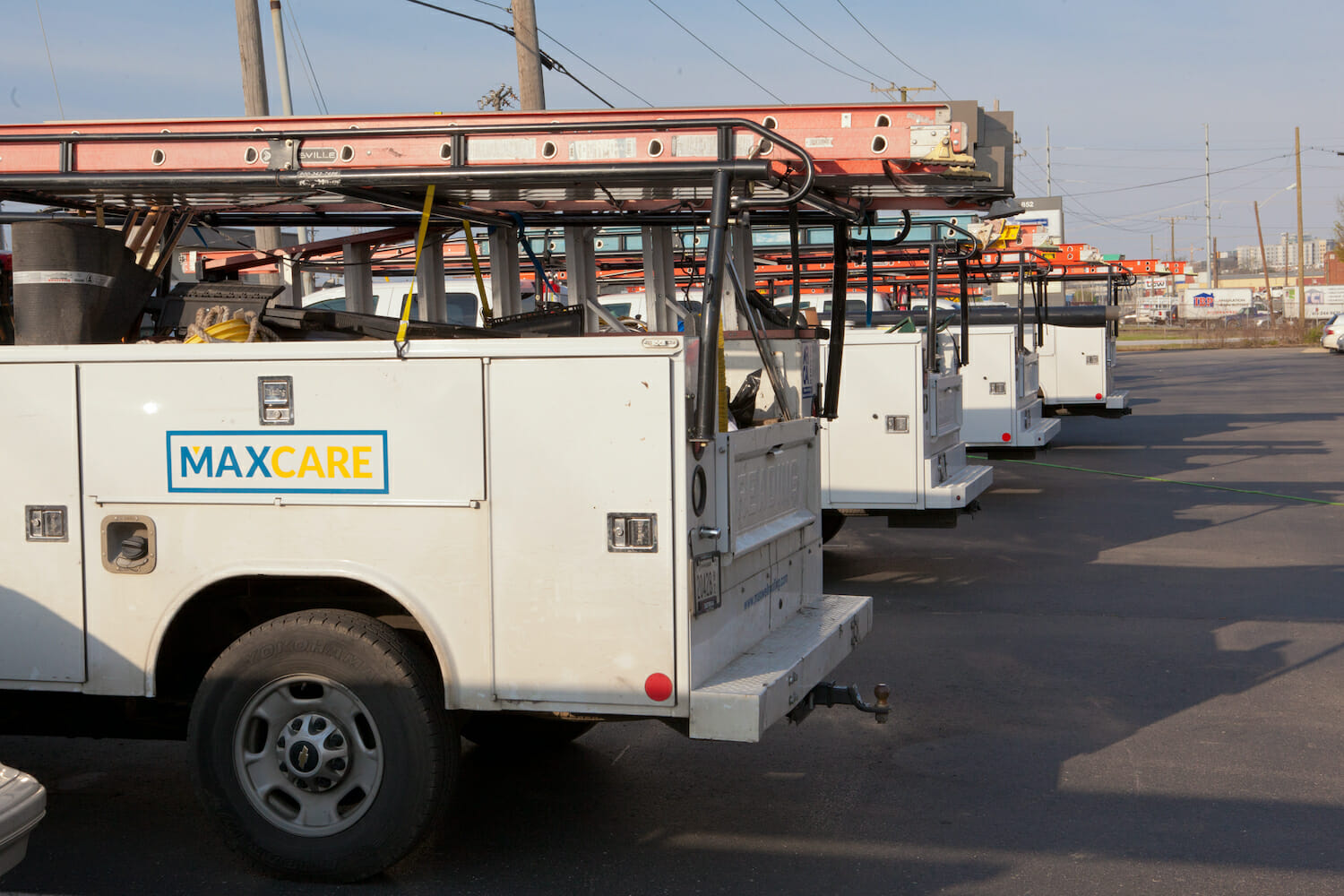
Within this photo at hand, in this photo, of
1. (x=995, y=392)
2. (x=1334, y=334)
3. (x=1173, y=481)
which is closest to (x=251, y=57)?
(x=995, y=392)

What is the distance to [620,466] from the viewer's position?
13.6 ft

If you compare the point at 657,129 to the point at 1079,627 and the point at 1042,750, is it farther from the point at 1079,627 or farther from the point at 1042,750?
the point at 1079,627

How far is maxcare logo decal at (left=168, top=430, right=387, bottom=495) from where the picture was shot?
433cm

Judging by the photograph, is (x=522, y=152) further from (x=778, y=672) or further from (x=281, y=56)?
(x=281, y=56)

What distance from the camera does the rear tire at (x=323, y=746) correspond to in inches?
168

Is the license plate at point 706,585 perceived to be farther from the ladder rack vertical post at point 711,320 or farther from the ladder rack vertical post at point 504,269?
the ladder rack vertical post at point 504,269

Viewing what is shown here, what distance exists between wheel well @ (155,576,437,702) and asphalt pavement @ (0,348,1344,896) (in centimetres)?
65

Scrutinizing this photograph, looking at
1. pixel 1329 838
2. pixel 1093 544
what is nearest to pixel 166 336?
pixel 1329 838

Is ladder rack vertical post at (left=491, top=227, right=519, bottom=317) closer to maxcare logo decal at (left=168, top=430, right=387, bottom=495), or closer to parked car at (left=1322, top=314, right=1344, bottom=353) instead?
maxcare logo decal at (left=168, top=430, right=387, bottom=495)

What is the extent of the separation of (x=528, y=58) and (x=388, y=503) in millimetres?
11839

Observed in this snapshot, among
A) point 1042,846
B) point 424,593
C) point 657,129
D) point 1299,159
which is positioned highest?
point 1299,159

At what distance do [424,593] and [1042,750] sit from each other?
306 centimetres

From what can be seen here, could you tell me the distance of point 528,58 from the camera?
1520 centimetres

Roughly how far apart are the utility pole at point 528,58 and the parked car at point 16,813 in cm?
1244
